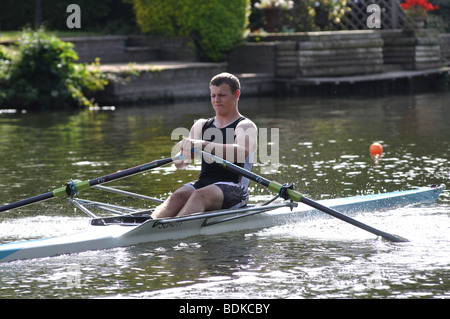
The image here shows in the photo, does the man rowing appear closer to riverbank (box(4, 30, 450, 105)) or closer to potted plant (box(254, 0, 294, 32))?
riverbank (box(4, 30, 450, 105))

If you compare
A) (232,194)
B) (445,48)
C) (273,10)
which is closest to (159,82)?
(273,10)

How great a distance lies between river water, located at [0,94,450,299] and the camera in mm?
5672

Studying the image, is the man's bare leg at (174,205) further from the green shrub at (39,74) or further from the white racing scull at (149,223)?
the green shrub at (39,74)

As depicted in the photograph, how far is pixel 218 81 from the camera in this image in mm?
6828

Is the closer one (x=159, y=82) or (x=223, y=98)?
(x=223, y=98)

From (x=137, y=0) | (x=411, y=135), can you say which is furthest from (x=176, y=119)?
(x=137, y=0)

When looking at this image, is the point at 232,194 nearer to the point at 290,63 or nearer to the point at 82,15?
the point at 290,63

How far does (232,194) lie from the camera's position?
696 cm

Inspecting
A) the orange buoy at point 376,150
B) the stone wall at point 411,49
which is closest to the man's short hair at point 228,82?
the orange buoy at point 376,150

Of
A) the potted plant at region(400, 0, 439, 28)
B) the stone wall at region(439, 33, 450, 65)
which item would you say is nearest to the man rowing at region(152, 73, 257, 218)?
the potted plant at region(400, 0, 439, 28)

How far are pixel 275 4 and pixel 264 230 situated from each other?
14425mm

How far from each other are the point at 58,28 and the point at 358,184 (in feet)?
48.6

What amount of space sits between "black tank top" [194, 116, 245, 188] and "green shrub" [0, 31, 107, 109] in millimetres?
10859

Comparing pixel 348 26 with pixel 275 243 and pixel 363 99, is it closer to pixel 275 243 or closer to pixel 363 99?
pixel 363 99
